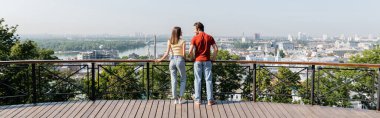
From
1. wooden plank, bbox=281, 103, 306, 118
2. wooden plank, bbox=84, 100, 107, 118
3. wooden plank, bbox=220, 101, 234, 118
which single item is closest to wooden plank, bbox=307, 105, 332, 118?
wooden plank, bbox=281, 103, 306, 118

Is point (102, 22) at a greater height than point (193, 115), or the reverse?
point (102, 22)

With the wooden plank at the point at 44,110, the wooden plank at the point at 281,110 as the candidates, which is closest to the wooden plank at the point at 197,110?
the wooden plank at the point at 281,110

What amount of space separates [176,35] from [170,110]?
1223 millimetres

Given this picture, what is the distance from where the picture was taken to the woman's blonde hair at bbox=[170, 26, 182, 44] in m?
5.36

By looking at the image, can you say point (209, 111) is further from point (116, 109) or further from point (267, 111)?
point (116, 109)

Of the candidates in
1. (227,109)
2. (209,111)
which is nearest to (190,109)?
(209,111)

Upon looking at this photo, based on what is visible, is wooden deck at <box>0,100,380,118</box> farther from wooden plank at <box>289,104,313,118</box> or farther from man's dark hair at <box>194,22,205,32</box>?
man's dark hair at <box>194,22,205,32</box>

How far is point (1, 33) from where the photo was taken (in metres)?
17.5

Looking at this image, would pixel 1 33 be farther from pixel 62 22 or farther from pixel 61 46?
pixel 62 22

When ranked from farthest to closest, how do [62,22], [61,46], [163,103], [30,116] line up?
[62,22] → [61,46] → [163,103] → [30,116]

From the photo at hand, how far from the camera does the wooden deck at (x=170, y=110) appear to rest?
16.5 feet

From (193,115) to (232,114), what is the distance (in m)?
0.61

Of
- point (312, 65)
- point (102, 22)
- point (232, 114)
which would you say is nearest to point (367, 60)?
point (312, 65)

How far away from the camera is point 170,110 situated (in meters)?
5.30
